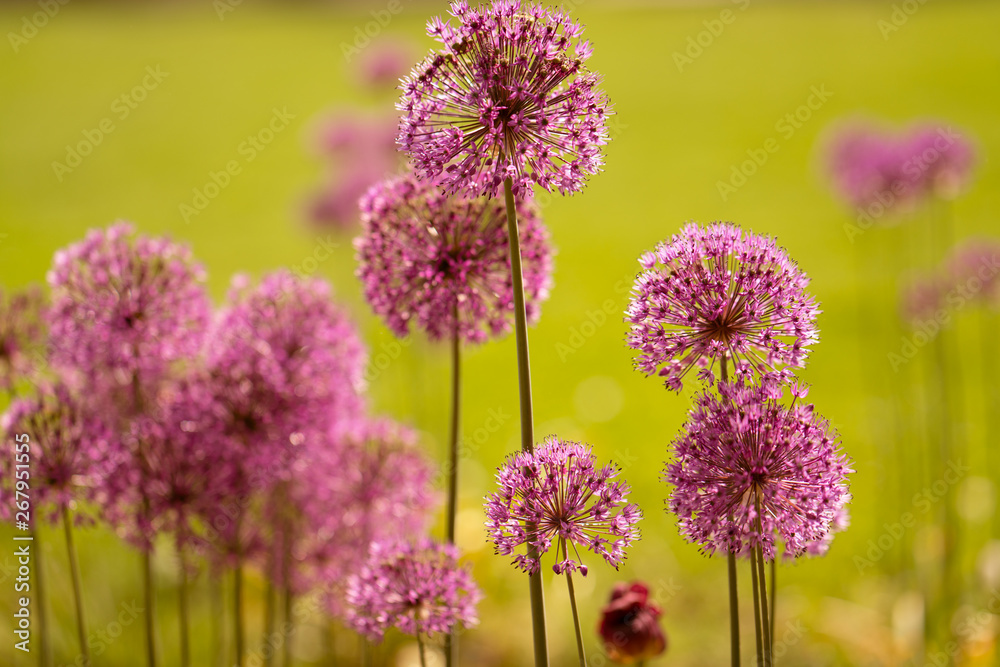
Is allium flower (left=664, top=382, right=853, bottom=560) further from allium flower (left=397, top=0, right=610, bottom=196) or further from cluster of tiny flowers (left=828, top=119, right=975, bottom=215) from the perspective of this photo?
cluster of tiny flowers (left=828, top=119, right=975, bottom=215)

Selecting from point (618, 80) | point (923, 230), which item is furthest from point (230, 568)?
point (618, 80)

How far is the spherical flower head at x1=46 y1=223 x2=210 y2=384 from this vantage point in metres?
1.43

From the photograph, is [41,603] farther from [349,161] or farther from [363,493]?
[349,161]

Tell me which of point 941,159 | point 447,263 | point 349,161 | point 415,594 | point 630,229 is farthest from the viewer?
point 630,229

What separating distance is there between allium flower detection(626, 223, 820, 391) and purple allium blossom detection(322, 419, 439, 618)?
735 millimetres

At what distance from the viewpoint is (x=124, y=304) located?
4.72ft

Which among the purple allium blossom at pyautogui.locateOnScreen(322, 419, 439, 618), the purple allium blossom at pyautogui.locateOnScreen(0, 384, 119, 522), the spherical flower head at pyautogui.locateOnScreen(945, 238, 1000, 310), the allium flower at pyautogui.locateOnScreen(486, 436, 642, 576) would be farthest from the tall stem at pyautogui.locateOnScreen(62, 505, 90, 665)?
the spherical flower head at pyautogui.locateOnScreen(945, 238, 1000, 310)

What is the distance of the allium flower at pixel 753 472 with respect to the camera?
3.01ft

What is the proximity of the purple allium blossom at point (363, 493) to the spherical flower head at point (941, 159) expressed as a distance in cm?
204

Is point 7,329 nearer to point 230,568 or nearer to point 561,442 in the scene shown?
point 230,568

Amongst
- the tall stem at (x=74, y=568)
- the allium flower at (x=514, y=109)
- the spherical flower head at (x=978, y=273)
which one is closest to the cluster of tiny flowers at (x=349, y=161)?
the spherical flower head at (x=978, y=273)

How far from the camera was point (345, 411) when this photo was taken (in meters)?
1.54

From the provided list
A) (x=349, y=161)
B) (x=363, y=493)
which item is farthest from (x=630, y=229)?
(x=363, y=493)

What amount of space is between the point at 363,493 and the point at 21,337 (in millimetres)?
659
